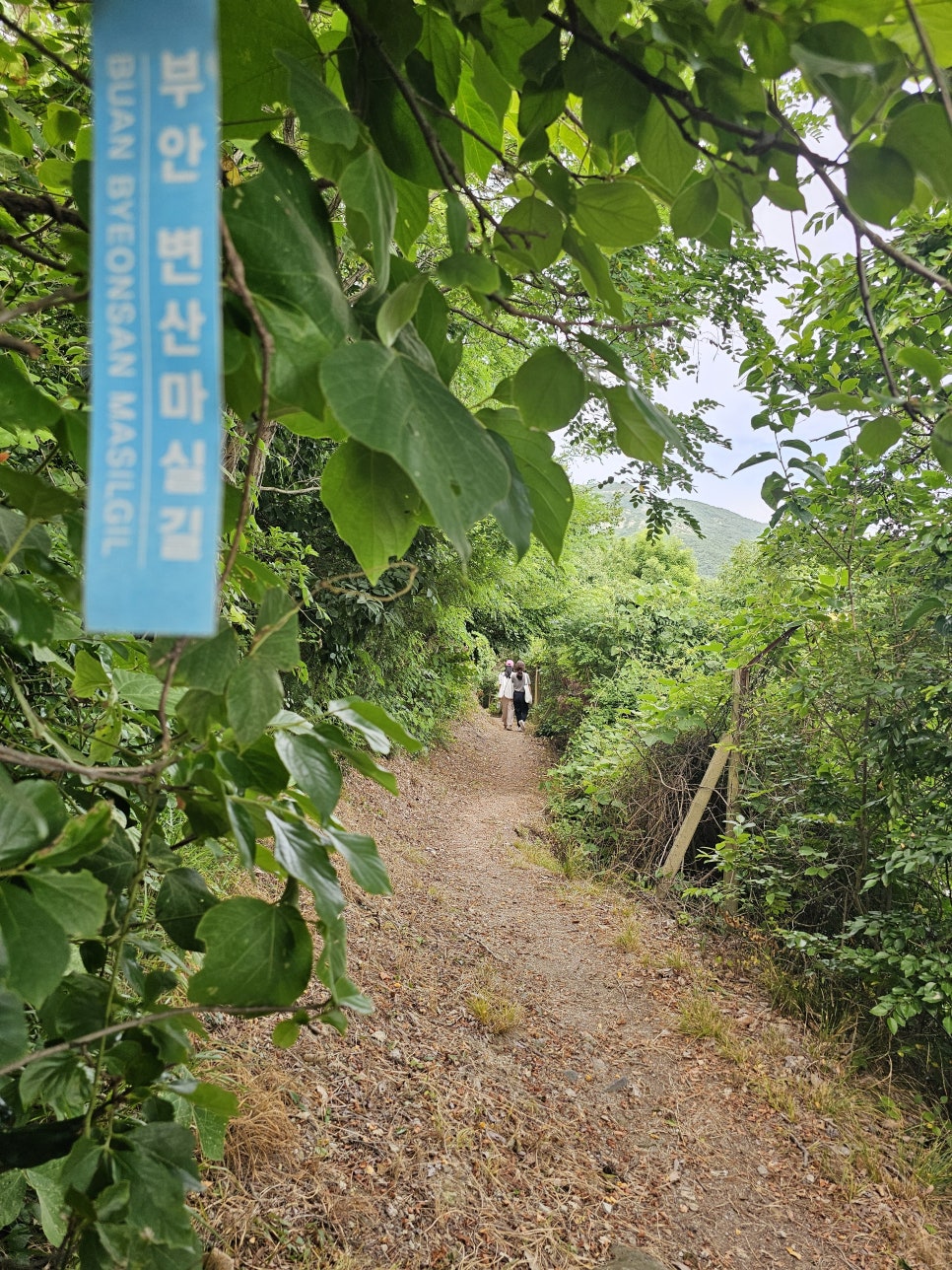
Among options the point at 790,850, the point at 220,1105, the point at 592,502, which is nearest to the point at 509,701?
the point at 592,502

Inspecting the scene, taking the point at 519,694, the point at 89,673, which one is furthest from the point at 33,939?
the point at 519,694

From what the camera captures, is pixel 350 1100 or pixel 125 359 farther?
pixel 350 1100

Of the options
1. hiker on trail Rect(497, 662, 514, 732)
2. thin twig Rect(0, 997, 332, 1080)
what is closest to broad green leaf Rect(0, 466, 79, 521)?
thin twig Rect(0, 997, 332, 1080)

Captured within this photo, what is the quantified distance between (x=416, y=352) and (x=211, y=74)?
0.74 feet

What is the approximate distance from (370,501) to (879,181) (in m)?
0.44

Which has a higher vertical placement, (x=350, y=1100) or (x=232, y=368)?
(x=232, y=368)

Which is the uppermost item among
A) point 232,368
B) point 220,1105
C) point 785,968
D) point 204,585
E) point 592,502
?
point 592,502

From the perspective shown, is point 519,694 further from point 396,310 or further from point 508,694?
point 396,310

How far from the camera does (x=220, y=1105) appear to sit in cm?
62

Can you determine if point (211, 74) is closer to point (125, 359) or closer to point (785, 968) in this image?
point (125, 359)

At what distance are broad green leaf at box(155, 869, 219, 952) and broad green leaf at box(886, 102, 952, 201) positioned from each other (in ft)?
2.61

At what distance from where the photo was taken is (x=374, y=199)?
463 mm

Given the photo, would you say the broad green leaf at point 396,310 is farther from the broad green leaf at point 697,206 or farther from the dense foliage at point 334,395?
the broad green leaf at point 697,206

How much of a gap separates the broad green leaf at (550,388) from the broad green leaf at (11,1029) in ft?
1.96
